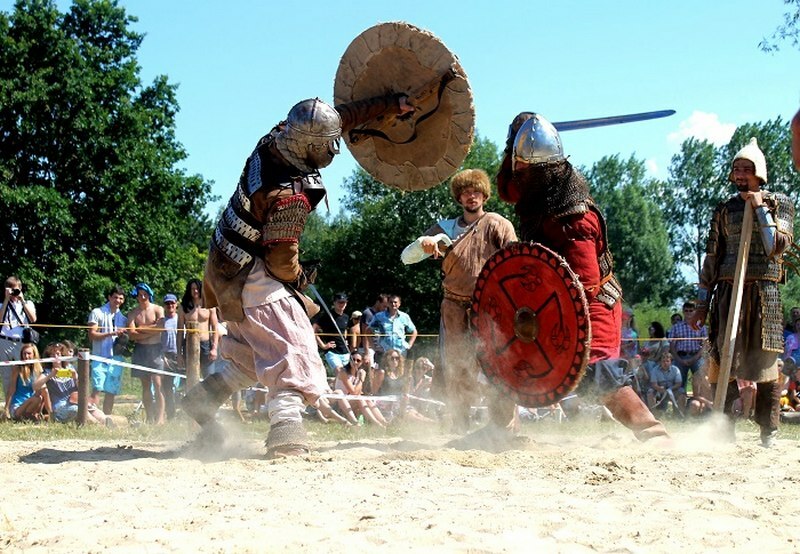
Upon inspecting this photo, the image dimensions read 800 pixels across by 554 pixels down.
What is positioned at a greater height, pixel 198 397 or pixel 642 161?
pixel 642 161

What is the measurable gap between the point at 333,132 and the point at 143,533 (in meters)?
2.51

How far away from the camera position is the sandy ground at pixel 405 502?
3027 millimetres

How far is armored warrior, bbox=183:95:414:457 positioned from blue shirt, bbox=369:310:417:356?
5.32 m

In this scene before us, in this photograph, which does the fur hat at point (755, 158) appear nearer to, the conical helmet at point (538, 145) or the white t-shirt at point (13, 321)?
the conical helmet at point (538, 145)

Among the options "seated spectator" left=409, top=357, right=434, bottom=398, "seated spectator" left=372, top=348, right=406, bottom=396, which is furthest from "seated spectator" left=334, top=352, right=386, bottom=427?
"seated spectator" left=409, top=357, right=434, bottom=398

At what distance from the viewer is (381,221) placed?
39344 millimetres

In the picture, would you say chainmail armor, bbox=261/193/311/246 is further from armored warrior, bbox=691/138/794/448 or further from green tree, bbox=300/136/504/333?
green tree, bbox=300/136/504/333

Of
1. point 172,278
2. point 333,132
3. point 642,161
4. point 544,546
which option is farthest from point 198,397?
point 642,161

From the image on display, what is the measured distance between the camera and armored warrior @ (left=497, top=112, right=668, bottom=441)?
5066mm

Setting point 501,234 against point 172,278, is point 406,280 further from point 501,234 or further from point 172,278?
point 501,234

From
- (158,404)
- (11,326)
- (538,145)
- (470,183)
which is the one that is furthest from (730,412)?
(11,326)

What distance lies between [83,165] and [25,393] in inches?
789

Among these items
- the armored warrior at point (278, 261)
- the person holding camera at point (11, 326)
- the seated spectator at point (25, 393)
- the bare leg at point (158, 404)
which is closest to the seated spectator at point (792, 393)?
the bare leg at point (158, 404)

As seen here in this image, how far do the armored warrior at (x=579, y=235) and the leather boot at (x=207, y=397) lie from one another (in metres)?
1.89
